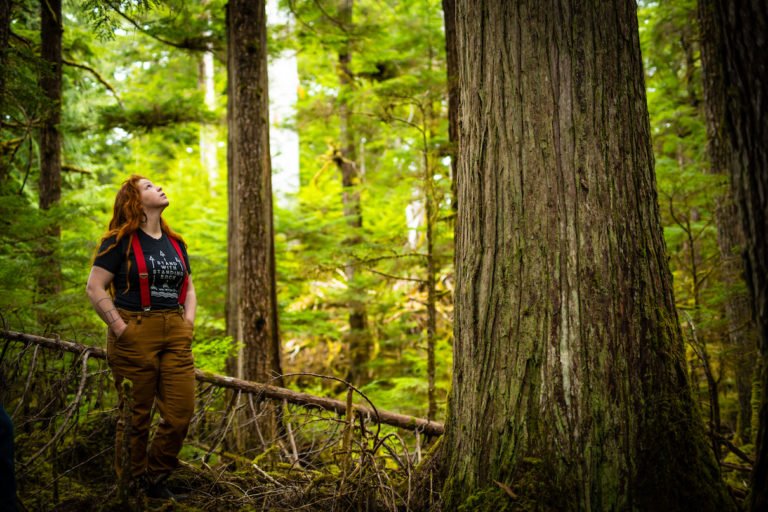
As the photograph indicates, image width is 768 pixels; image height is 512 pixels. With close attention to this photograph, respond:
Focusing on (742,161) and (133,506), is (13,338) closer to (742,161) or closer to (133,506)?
(133,506)

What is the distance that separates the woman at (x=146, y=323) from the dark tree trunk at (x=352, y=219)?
7.54 meters

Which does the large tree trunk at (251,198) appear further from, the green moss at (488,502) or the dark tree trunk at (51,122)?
the green moss at (488,502)

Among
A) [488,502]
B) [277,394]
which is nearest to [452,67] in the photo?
[277,394]

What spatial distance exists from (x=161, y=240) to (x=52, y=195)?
6.44 metres

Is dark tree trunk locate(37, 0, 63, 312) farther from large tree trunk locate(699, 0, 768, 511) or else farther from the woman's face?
large tree trunk locate(699, 0, 768, 511)

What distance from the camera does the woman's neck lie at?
341 centimetres

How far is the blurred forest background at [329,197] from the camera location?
19.8 feet

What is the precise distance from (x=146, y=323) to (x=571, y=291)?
8.77 feet

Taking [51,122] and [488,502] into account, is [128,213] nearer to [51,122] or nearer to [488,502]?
[488,502]

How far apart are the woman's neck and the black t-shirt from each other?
38 millimetres

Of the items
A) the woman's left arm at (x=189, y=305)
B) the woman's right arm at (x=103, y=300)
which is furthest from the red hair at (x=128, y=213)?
the woman's left arm at (x=189, y=305)

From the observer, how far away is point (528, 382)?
2420mm

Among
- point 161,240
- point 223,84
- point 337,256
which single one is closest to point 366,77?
point 223,84

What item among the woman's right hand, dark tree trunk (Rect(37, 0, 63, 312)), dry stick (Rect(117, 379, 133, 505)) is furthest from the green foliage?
dark tree trunk (Rect(37, 0, 63, 312))
